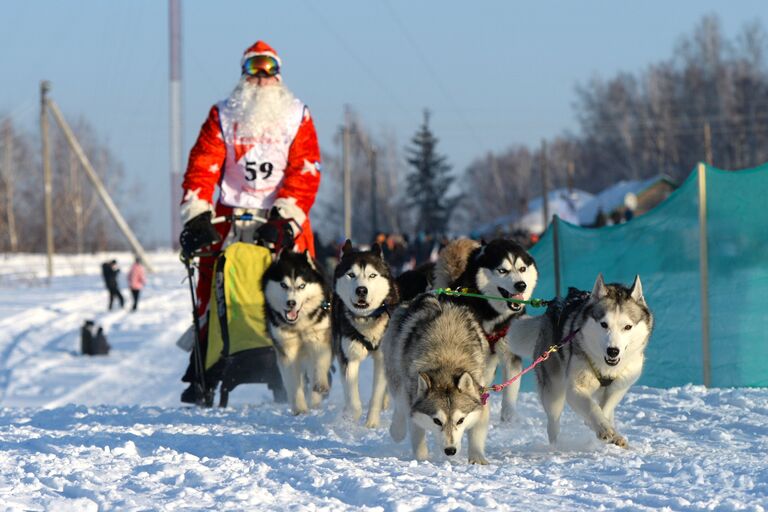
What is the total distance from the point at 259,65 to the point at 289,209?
97cm

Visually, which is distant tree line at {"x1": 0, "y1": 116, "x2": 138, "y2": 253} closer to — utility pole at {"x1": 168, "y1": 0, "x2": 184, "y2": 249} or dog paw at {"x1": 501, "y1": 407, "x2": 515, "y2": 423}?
utility pole at {"x1": 168, "y1": 0, "x2": 184, "y2": 249}

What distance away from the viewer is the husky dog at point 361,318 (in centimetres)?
555

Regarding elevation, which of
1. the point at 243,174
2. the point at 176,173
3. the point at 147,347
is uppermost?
the point at 176,173

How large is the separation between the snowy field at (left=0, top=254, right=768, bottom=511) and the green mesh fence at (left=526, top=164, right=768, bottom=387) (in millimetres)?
246

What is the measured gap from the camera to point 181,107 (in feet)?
117

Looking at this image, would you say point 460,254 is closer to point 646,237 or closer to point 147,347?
point 646,237

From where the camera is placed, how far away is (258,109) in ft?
21.1

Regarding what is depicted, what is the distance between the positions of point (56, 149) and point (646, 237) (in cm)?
4474

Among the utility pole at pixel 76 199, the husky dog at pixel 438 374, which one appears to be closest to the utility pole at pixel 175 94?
the utility pole at pixel 76 199

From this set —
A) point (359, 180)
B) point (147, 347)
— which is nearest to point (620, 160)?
point (359, 180)

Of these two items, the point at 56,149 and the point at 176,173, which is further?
the point at 56,149

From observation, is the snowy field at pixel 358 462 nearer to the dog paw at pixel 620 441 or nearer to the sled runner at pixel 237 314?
the dog paw at pixel 620 441

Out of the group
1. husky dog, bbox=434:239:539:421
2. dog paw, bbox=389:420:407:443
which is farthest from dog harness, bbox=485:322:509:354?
dog paw, bbox=389:420:407:443

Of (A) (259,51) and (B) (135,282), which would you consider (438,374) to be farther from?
(B) (135,282)
